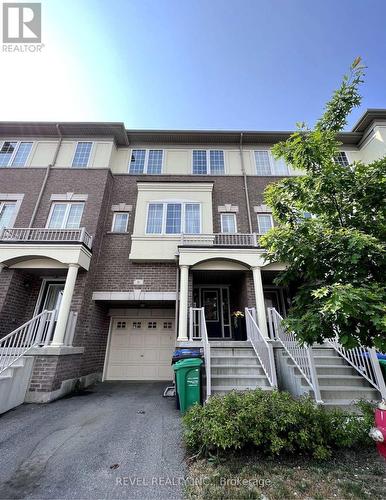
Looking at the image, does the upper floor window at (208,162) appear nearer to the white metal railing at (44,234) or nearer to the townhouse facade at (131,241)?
the townhouse facade at (131,241)

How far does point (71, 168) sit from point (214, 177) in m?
7.13

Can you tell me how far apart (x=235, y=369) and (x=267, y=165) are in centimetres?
1013

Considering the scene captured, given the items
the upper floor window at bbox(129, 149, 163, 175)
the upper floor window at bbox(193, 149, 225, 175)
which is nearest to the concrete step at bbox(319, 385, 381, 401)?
the upper floor window at bbox(193, 149, 225, 175)

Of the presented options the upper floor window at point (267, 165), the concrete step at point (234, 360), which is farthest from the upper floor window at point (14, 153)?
the concrete step at point (234, 360)

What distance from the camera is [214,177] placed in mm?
11617

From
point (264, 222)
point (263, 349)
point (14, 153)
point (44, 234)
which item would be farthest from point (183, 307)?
point (14, 153)

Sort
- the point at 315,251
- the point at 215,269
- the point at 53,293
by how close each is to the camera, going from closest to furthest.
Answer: the point at 315,251, the point at 215,269, the point at 53,293

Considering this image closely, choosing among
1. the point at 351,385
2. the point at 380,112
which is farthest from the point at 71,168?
the point at 380,112

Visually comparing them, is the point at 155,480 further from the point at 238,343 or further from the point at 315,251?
the point at 238,343

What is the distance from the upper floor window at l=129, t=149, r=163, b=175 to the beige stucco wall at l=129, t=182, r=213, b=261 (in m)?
1.49

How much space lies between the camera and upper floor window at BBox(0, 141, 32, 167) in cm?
1138

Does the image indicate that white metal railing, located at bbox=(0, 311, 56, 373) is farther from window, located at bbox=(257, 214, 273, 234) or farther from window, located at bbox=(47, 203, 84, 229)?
window, located at bbox=(257, 214, 273, 234)

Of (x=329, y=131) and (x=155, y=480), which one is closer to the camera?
(x=155, y=480)

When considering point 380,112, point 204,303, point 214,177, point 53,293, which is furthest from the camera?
point 214,177
